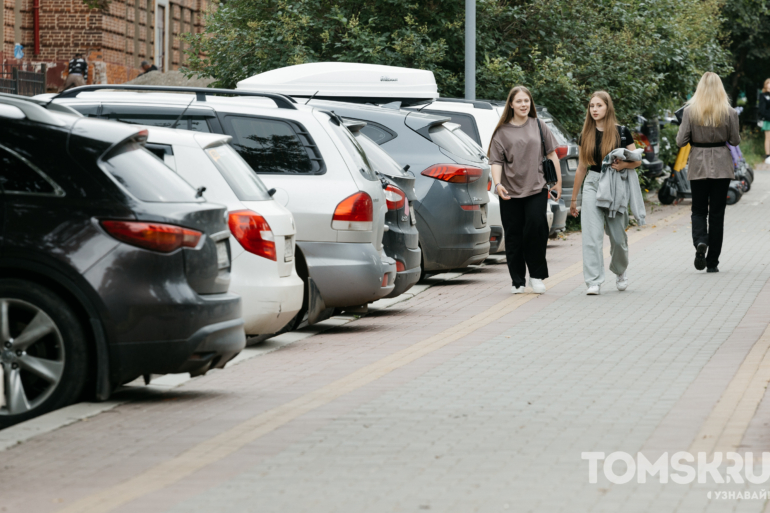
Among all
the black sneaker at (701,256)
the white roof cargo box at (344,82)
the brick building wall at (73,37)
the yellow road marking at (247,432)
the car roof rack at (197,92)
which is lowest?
the yellow road marking at (247,432)

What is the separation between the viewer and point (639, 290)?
12.4 metres

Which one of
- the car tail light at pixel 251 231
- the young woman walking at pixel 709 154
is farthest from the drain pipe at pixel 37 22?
the car tail light at pixel 251 231

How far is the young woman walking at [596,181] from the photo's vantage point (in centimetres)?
1209

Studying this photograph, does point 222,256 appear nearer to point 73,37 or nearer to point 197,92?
point 197,92

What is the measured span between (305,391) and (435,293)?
5561 mm

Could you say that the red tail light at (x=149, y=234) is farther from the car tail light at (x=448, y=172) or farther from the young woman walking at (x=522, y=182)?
the car tail light at (x=448, y=172)

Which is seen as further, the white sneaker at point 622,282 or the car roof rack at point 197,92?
the white sneaker at point 622,282

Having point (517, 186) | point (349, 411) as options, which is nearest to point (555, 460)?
point (349, 411)

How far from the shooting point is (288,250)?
28.1ft

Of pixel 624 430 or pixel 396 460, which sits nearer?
pixel 396 460

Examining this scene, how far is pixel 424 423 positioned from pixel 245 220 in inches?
97.0

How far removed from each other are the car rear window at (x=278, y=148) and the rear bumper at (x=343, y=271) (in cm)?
59

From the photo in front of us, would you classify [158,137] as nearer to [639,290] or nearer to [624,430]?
[624,430]

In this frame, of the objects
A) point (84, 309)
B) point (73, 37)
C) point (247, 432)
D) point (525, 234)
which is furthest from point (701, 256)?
point (73, 37)
